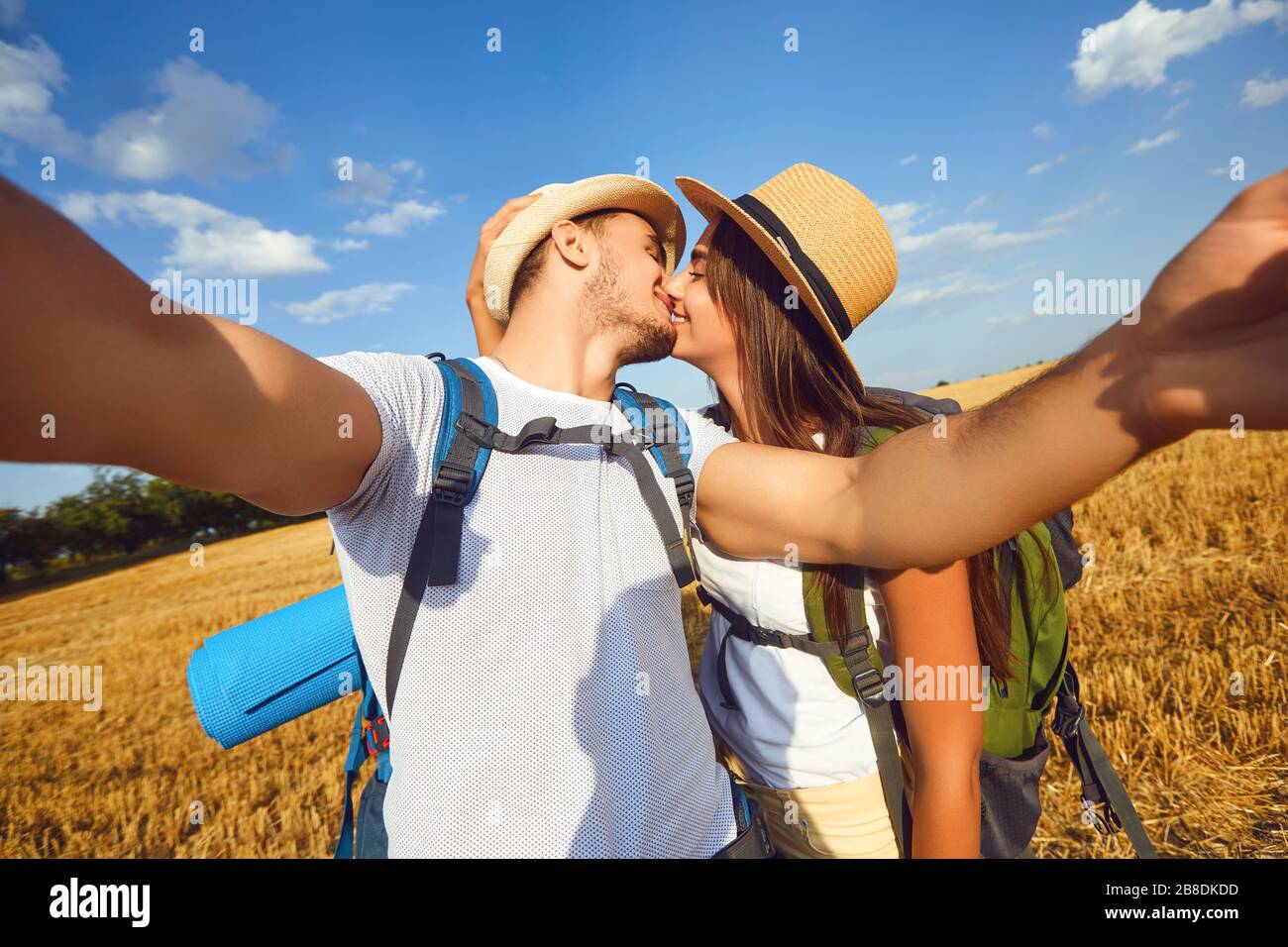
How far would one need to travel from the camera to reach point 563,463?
173 cm

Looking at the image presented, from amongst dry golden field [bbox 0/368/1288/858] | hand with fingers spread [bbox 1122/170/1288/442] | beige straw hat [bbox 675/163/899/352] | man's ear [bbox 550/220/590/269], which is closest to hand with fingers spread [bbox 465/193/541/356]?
man's ear [bbox 550/220/590/269]

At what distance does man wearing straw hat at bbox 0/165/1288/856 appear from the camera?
0.79 metres

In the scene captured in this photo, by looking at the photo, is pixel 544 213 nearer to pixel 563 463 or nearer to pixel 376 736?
pixel 563 463

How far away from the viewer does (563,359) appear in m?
2.13

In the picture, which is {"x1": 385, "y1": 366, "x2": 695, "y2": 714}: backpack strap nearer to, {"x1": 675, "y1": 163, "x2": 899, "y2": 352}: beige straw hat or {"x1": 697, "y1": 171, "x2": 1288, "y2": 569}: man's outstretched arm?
{"x1": 697, "y1": 171, "x2": 1288, "y2": 569}: man's outstretched arm

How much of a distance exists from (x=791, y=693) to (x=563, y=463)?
44.5 inches

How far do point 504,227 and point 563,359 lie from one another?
2.73 ft

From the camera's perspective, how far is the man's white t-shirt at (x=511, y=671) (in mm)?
1427

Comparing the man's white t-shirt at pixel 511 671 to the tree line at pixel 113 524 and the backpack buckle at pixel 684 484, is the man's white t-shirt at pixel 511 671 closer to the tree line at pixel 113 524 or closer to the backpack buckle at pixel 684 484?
the backpack buckle at pixel 684 484

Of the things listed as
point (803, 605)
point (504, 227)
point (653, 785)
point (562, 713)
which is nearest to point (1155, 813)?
point (803, 605)

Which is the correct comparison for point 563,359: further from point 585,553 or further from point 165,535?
point 165,535

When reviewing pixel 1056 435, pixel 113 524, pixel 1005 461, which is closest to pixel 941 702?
pixel 1005 461

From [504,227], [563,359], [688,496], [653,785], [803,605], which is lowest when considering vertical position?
[653,785]

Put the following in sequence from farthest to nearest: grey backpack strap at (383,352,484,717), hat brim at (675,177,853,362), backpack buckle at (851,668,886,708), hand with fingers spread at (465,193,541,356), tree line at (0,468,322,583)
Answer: tree line at (0,468,322,583), hand with fingers spread at (465,193,541,356), hat brim at (675,177,853,362), backpack buckle at (851,668,886,708), grey backpack strap at (383,352,484,717)
